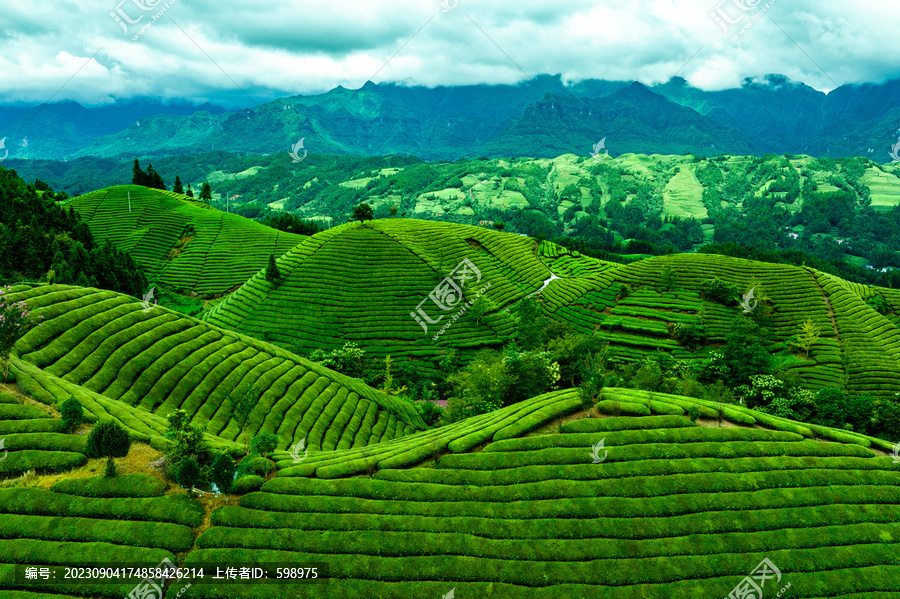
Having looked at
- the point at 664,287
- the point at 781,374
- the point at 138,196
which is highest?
the point at 138,196

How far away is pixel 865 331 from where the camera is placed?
7738 cm

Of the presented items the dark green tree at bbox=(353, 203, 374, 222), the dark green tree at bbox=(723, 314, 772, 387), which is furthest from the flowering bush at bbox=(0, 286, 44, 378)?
the dark green tree at bbox=(723, 314, 772, 387)

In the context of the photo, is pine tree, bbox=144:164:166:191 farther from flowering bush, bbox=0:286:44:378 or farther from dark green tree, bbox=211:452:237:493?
dark green tree, bbox=211:452:237:493

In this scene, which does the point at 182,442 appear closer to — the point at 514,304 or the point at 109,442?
the point at 109,442

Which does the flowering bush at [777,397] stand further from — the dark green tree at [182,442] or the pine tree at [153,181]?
the pine tree at [153,181]

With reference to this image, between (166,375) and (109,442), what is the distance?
17.1 m

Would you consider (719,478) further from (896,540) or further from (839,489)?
(896,540)

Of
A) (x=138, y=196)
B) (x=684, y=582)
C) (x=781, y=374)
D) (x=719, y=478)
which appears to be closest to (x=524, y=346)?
(x=781, y=374)

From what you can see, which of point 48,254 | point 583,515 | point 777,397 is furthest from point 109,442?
point 48,254

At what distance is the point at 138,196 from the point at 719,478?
15762cm

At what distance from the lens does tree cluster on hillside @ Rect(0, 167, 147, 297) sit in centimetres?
7112

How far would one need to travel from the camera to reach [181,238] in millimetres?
119875

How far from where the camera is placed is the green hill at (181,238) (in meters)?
104

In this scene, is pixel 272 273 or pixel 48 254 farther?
pixel 272 273
